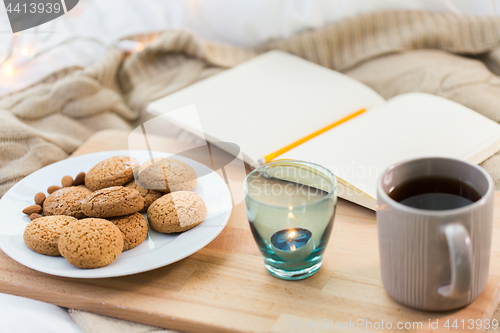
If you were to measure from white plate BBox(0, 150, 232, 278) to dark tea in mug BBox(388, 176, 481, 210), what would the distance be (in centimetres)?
19

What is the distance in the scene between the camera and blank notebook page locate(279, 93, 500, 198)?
56 centimetres

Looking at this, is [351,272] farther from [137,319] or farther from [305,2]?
[305,2]

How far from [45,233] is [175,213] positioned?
0.43 ft

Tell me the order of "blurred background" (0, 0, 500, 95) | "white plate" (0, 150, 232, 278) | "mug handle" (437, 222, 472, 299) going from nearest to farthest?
1. "mug handle" (437, 222, 472, 299)
2. "white plate" (0, 150, 232, 278)
3. "blurred background" (0, 0, 500, 95)

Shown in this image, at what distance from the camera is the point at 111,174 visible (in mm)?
539

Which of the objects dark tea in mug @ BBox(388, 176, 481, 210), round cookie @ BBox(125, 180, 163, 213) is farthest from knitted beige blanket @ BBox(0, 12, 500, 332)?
dark tea in mug @ BBox(388, 176, 481, 210)

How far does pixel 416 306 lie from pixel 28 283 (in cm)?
37

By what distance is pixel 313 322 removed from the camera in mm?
396

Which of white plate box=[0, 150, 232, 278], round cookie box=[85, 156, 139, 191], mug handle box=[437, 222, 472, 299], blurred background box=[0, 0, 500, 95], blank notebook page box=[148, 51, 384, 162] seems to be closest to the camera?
mug handle box=[437, 222, 472, 299]

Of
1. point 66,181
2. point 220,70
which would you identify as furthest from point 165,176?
point 220,70

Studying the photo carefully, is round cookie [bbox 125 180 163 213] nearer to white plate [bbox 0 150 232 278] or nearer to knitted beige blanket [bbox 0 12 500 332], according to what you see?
white plate [bbox 0 150 232 278]

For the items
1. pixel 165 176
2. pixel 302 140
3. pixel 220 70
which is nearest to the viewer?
pixel 165 176

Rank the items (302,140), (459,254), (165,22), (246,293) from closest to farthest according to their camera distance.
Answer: (459,254) < (246,293) < (302,140) < (165,22)

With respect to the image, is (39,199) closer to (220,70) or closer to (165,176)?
(165,176)
